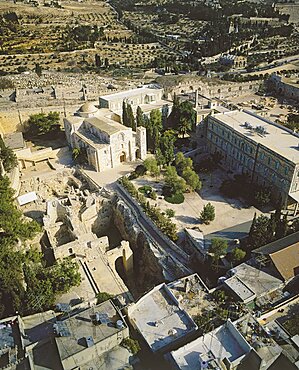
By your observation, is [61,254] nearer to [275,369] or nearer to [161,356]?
[161,356]

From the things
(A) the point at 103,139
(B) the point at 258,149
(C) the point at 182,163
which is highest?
(B) the point at 258,149

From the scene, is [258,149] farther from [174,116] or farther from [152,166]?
[174,116]

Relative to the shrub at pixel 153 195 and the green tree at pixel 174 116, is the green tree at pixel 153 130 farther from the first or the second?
the shrub at pixel 153 195

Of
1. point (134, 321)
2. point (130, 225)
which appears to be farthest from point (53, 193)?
point (134, 321)

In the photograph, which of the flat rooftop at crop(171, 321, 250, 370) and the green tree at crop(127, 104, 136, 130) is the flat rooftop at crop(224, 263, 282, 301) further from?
the green tree at crop(127, 104, 136, 130)

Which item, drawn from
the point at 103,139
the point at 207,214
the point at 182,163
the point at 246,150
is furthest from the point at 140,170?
the point at 246,150

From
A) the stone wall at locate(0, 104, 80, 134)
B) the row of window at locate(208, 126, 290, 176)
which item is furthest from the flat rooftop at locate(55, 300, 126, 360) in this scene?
the stone wall at locate(0, 104, 80, 134)
